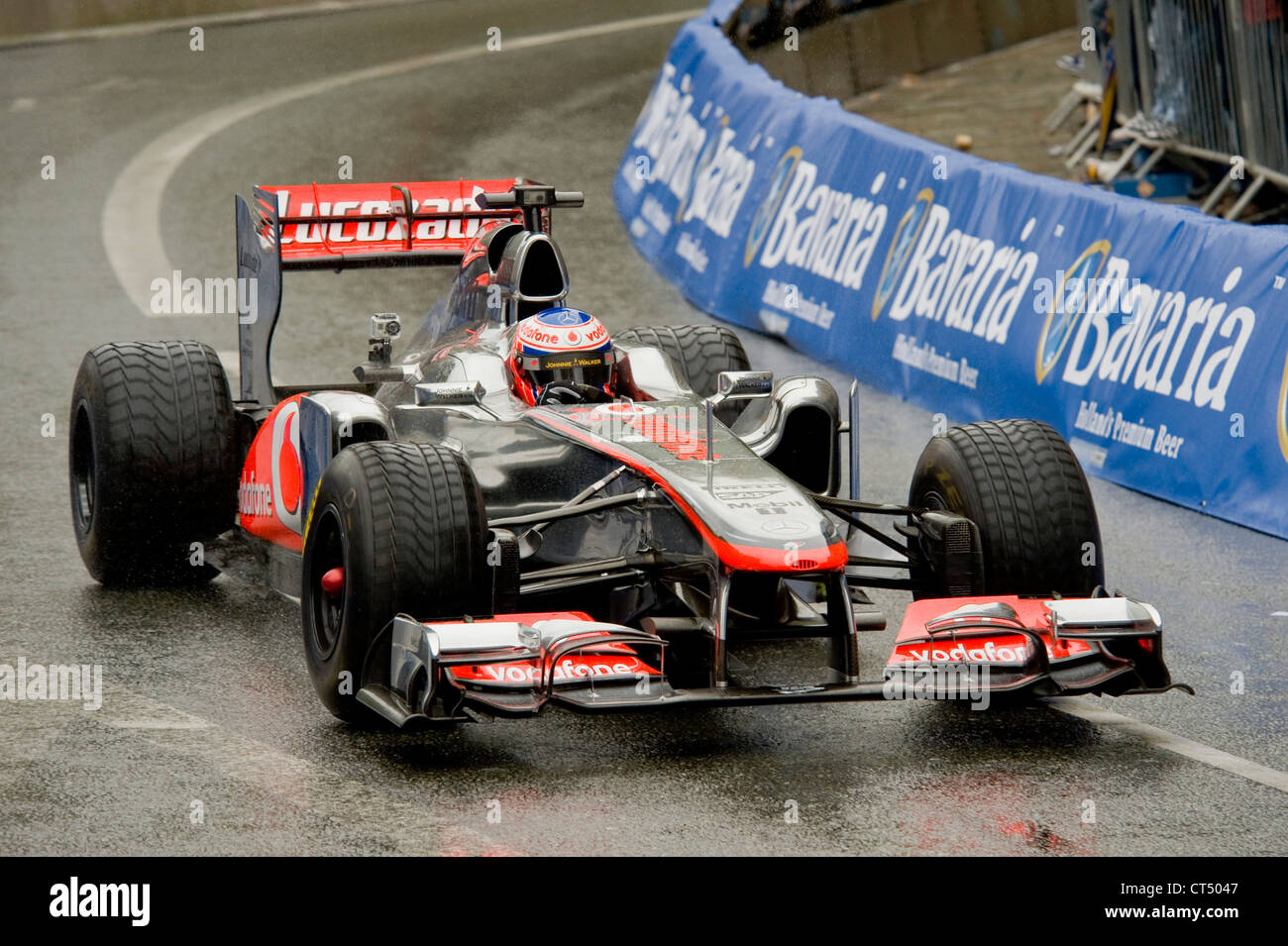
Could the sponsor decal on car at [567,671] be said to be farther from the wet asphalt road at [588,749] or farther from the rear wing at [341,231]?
the rear wing at [341,231]

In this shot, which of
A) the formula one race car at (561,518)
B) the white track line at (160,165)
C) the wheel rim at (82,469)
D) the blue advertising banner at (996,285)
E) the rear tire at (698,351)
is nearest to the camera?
the formula one race car at (561,518)

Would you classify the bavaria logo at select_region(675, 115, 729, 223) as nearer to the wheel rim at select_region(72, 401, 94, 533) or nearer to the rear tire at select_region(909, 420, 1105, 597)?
the wheel rim at select_region(72, 401, 94, 533)

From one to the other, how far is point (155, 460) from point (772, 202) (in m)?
7.15

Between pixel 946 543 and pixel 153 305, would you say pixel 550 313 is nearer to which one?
pixel 946 543

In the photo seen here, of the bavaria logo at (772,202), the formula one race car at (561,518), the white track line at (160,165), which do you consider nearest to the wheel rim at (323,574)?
the formula one race car at (561,518)

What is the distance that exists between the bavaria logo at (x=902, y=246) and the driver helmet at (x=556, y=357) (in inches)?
202

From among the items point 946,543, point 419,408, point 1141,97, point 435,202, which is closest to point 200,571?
point 419,408

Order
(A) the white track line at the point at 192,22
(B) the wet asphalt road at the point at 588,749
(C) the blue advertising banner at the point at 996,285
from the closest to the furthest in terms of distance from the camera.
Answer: (B) the wet asphalt road at the point at 588,749 < (C) the blue advertising banner at the point at 996,285 < (A) the white track line at the point at 192,22

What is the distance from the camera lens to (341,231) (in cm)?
1079

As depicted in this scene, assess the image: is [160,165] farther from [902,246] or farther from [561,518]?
[561,518]

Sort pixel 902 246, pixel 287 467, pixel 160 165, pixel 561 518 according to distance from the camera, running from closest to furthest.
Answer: pixel 561 518, pixel 287 467, pixel 902 246, pixel 160 165

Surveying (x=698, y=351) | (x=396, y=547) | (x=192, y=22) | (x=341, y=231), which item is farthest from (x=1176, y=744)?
(x=192, y=22)

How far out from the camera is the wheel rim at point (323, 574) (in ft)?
25.3

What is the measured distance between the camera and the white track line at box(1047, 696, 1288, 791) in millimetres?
7340
